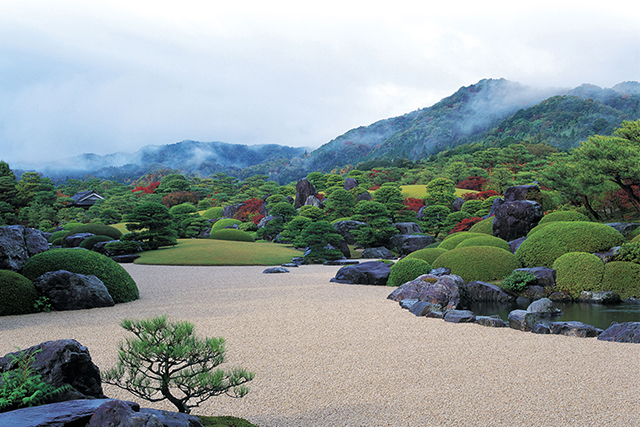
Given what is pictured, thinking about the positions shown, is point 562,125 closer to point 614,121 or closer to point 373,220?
point 614,121

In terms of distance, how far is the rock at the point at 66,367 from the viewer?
2.50 metres

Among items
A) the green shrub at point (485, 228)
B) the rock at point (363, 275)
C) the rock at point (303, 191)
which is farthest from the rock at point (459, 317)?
the rock at point (303, 191)

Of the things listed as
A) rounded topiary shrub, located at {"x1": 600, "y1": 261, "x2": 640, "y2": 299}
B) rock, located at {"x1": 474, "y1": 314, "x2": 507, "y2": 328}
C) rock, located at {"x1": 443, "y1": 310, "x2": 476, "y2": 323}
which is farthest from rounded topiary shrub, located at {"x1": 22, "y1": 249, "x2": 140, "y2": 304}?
rounded topiary shrub, located at {"x1": 600, "y1": 261, "x2": 640, "y2": 299}

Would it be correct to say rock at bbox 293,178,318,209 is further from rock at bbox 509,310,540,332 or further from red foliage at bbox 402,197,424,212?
rock at bbox 509,310,540,332

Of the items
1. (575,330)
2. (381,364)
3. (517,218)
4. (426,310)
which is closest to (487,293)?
(426,310)

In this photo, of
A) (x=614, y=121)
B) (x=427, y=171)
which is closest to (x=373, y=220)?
(x=427, y=171)

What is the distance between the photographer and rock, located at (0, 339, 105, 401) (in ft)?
8.19

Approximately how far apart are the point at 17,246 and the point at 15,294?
5.11ft

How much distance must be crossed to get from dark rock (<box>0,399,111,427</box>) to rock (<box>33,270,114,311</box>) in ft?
22.5

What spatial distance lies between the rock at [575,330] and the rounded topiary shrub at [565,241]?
5351mm

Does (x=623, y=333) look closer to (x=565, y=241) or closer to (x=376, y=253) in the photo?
(x=565, y=241)

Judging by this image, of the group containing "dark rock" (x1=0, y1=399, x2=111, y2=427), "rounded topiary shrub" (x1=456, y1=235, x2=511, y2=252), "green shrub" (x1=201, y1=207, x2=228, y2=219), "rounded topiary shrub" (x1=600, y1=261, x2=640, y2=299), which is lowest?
"rounded topiary shrub" (x1=600, y1=261, x2=640, y2=299)

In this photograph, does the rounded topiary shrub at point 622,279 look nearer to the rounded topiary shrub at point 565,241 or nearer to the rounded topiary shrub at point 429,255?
the rounded topiary shrub at point 565,241

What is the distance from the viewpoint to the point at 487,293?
9938mm
